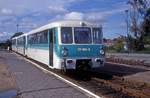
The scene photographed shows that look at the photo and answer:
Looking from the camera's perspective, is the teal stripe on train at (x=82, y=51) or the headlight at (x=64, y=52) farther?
the teal stripe on train at (x=82, y=51)

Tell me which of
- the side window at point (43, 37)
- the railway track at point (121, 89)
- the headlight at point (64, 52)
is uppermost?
the side window at point (43, 37)

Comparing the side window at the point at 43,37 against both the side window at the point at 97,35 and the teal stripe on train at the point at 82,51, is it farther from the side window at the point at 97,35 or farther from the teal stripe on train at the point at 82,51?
the side window at the point at 97,35

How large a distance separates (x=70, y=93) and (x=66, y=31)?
23.6 feet

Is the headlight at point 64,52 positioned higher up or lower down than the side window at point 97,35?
lower down

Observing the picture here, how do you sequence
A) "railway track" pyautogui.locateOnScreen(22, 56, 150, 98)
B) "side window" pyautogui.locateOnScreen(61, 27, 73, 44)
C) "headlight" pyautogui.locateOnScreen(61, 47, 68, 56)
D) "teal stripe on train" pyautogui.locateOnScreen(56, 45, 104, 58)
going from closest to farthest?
"railway track" pyautogui.locateOnScreen(22, 56, 150, 98), "headlight" pyautogui.locateOnScreen(61, 47, 68, 56), "teal stripe on train" pyautogui.locateOnScreen(56, 45, 104, 58), "side window" pyautogui.locateOnScreen(61, 27, 73, 44)

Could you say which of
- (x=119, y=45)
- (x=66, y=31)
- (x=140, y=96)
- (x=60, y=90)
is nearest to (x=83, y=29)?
(x=66, y=31)

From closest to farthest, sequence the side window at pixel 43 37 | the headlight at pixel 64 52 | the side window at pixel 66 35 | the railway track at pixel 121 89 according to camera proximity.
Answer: the railway track at pixel 121 89 → the headlight at pixel 64 52 → the side window at pixel 66 35 → the side window at pixel 43 37

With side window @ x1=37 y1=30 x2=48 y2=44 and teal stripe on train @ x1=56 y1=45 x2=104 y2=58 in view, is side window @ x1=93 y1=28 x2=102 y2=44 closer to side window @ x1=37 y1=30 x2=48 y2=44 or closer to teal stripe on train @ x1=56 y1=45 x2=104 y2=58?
teal stripe on train @ x1=56 y1=45 x2=104 y2=58

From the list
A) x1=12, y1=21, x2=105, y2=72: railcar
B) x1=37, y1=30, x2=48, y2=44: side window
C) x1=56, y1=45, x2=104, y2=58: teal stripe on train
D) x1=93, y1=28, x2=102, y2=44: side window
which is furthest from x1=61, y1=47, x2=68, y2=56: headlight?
x1=37, y1=30, x2=48, y2=44: side window

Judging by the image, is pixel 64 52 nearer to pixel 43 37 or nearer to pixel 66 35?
pixel 66 35

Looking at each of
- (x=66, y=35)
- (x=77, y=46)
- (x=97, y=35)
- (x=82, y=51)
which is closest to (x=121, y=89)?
(x=82, y=51)

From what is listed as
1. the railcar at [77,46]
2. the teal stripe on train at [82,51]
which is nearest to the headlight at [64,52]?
the railcar at [77,46]

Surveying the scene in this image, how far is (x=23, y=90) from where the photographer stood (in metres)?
15.7

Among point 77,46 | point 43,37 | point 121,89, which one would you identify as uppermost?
point 43,37
